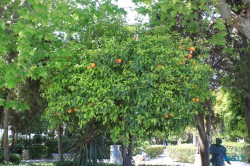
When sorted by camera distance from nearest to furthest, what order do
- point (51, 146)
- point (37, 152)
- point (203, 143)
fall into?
point (203, 143), point (37, 152), point (51, 146)

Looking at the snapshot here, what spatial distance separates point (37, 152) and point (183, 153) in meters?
11.8

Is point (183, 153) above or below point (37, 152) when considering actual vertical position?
below

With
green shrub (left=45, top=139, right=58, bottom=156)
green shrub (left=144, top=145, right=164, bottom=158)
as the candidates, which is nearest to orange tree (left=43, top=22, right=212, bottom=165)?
green shrub (left=144, top=145, right=164, bottom=158)

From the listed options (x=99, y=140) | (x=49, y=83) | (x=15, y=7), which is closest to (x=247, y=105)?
(x=99, y=140)

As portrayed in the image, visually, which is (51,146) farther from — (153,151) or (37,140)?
(153,151)

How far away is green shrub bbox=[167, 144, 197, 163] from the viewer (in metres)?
22.6

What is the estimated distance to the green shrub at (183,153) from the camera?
891 inches

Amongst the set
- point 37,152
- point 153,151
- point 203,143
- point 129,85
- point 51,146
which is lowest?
point 153,151

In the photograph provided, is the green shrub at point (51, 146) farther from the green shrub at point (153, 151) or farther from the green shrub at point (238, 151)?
the green shrub at point (238, 151)

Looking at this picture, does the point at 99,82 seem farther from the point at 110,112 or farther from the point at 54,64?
the point at 54,64

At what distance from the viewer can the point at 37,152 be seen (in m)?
25.9

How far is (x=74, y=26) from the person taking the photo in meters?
8.76

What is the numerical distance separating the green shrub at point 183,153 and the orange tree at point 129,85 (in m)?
15.6

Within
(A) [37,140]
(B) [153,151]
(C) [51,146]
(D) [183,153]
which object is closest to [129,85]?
(D) [183,153]
